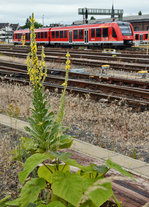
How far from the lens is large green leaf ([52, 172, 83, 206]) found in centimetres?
239

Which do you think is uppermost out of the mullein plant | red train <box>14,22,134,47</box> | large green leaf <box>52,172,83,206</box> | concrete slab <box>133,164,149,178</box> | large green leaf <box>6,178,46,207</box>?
red train <box>14,22,134,47</box>

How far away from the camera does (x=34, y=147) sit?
3316mm

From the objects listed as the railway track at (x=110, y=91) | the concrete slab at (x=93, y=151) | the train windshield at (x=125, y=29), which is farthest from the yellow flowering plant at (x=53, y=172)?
the train windshield at (x=125, y=29)

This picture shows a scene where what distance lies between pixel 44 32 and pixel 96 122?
37.4 m

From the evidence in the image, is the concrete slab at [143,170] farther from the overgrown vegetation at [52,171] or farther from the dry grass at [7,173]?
the dry grass at [7,173]

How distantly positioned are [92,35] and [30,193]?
108 feet

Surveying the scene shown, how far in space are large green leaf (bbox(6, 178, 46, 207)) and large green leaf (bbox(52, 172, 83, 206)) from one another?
28 cm

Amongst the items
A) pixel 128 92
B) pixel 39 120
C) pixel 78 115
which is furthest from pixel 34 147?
pixel 128 92

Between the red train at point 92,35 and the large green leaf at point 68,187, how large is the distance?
100 ft

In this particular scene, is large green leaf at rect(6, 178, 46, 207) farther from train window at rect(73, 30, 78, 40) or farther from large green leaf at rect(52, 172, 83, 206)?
train window at rect(73, 30, 78, 40)

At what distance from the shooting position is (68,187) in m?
2.48

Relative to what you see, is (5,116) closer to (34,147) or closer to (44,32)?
(34,147)

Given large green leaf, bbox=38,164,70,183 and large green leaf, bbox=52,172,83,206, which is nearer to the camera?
large green leaf, bbox=52,172,83,206

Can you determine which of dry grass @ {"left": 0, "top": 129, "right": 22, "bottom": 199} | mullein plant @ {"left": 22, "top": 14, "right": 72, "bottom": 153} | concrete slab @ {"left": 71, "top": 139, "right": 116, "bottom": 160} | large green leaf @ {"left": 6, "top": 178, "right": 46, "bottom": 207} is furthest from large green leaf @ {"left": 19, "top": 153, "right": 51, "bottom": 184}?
concrete slab @ {"left": 71, "top": 139, "right": 116, "bottom": 160}
